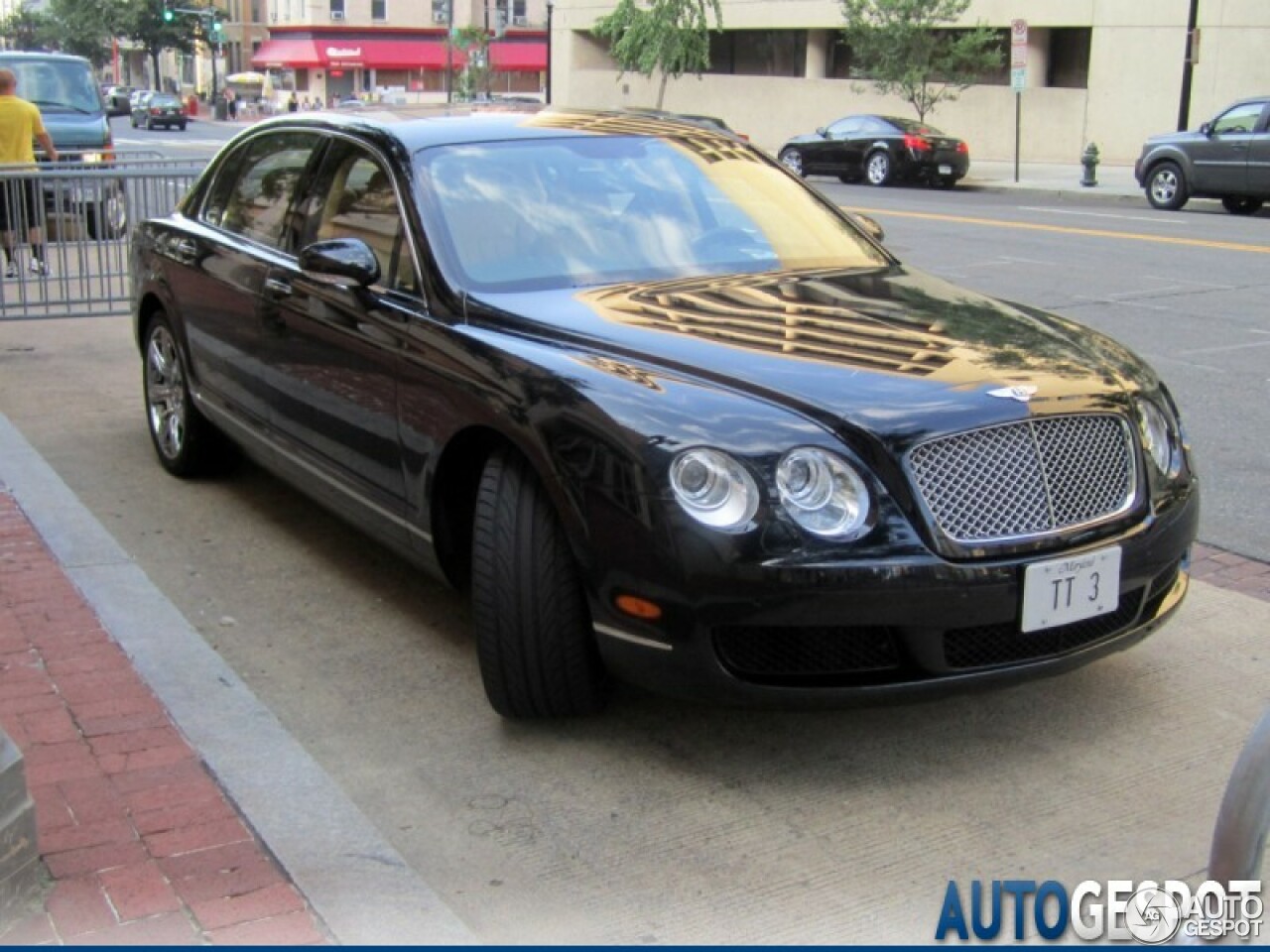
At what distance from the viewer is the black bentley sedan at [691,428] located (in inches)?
150

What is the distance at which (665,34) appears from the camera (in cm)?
4150

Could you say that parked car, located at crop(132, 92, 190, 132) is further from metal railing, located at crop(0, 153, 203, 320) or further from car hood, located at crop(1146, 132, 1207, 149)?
metal railing, located at crop(0, 153, 203, 320)

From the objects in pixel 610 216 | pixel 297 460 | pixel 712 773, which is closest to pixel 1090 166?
pixel 610 216

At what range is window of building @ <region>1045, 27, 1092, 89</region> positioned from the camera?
37344 millimetres

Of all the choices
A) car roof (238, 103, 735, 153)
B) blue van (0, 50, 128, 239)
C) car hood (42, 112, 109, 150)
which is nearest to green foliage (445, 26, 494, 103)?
blue van (0, 50, 128, 239)

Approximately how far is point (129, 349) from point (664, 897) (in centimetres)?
798

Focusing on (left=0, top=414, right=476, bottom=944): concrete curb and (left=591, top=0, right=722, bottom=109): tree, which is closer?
(left=0, top=414, right=476, bottom=944): concrete curb

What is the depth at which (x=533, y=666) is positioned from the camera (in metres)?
4.16

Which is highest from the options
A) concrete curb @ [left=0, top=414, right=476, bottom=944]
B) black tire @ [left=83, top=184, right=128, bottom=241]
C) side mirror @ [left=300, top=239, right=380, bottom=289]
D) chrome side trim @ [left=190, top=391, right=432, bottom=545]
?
side mirror @ [left=300, top=239, right=380, bottom=289]

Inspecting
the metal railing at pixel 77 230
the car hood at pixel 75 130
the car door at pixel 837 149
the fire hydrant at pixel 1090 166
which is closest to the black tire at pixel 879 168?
the car door at pixel 837 149

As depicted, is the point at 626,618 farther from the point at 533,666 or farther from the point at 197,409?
the point at 197,409

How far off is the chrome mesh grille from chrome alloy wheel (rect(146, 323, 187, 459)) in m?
4.09

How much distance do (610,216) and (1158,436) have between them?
194 cm

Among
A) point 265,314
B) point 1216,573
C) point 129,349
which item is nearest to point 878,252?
point 1216,573
